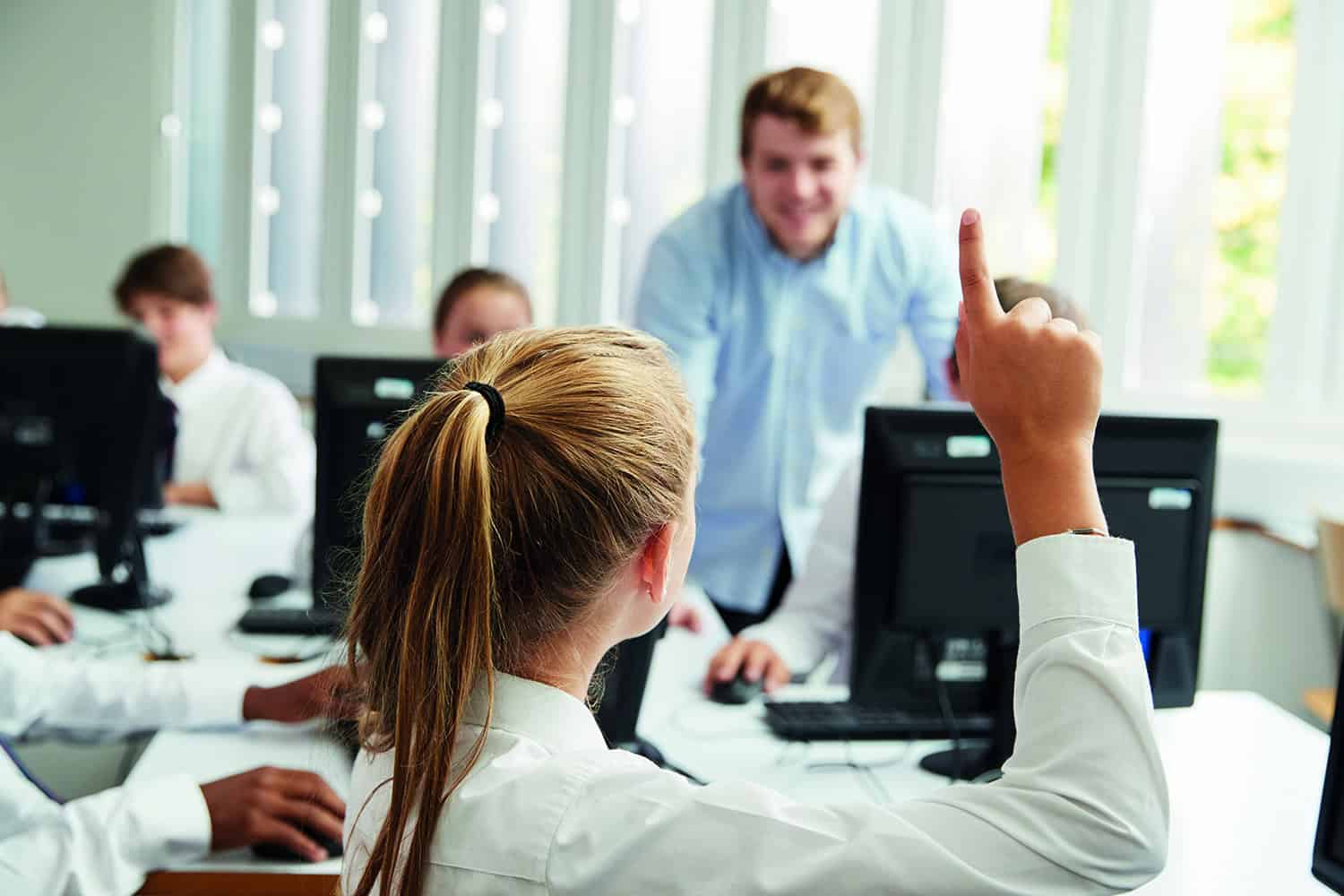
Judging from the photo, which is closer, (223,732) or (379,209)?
(223,732)

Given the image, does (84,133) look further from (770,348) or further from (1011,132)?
(1011,132)

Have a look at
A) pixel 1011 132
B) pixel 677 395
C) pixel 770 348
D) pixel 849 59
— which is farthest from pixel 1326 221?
pixel 677 395

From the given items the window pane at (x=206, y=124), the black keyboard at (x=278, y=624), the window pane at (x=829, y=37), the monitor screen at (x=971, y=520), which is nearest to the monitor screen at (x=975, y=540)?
the monitor screen at (x=971, y=520)

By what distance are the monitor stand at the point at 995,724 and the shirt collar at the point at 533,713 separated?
31.0 inches

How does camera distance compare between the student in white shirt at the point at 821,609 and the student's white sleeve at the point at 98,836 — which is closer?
the student's white sleeve at the point at 98,836

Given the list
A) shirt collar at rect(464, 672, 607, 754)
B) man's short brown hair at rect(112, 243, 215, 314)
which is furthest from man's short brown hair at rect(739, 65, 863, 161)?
shirt collar at rect(464, 672, 607, 754)

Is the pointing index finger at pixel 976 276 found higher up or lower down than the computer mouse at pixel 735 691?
higher up

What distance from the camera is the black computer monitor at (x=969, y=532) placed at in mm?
1512

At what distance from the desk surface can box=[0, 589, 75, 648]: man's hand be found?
58 millimetres

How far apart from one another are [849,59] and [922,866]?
3.28 meters

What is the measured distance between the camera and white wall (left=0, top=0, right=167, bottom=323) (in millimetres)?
3836

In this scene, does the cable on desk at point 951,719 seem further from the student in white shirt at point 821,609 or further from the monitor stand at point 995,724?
the student in white shirt at point 821,609

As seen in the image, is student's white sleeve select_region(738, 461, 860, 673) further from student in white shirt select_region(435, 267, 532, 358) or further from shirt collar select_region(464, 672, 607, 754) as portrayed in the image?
shirt collar select_region(464, 672, 607, 754)

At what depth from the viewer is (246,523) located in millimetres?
2889
